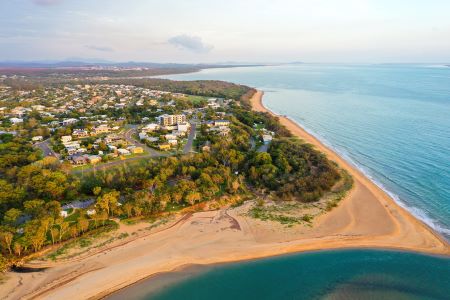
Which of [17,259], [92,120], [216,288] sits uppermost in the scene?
[92,120]

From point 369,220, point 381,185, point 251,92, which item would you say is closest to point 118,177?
point 369,220

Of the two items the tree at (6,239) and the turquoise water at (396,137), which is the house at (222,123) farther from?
the tree at (6,239)

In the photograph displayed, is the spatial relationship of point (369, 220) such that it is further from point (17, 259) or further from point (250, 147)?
point (17, 259)

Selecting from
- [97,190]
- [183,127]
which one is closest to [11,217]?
[97,190]

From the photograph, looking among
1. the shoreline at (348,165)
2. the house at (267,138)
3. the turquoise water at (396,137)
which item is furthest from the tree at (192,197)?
the house at (267,138)

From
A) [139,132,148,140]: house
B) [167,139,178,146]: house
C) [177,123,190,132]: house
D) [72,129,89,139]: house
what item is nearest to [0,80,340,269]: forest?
[167,139,178,146]: house

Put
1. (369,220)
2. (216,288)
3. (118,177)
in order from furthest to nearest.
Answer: (118,177), (369,220), (216,288)
